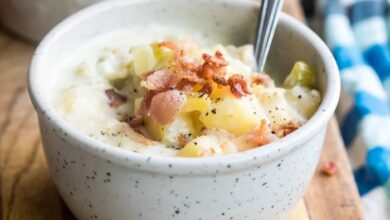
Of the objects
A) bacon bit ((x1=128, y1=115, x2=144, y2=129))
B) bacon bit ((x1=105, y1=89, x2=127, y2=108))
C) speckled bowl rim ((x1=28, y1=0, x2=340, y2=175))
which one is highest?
speckled bowl rim ((x1=28, y1=0, x2=340, y2=175))

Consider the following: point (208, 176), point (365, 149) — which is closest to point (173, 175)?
point (208, 176)

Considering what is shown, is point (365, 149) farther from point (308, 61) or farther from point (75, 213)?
point (75, 213)

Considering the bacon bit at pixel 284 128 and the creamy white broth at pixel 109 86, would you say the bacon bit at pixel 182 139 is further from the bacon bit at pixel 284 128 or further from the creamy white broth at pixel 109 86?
the bacon bit at pixel 284 128

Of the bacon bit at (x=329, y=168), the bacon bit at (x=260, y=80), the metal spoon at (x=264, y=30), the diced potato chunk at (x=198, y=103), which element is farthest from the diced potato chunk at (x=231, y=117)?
the bacon bit at (x=329, y=168)

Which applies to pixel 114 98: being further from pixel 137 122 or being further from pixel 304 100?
pixel 304 100

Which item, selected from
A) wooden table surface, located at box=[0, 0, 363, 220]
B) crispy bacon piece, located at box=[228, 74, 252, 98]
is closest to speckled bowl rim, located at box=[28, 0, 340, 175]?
crispy bacon piece, located at box=[228, 74, 252, 98]

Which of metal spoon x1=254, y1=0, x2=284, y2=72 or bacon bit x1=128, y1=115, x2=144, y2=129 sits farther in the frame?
metal spoon x1=254, y1=0, x2=284, y2=72

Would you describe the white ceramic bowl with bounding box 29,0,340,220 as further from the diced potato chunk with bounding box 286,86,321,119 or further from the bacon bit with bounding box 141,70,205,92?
the bacon bit with bounding box 141,70,205,92
